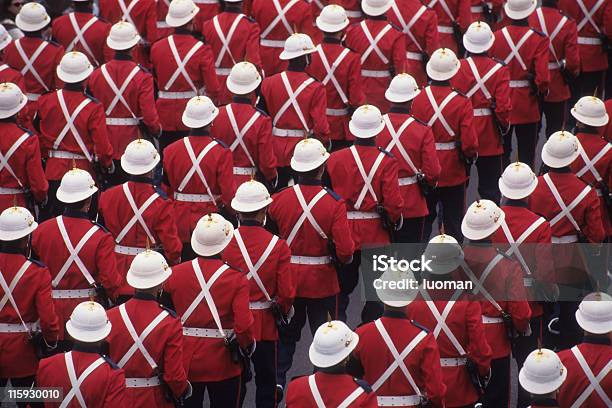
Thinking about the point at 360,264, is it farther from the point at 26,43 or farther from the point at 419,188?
the point at 26,43

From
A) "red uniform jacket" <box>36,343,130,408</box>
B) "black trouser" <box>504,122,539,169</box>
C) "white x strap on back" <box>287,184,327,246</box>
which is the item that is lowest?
"black trouser" <box>504,122,539,169</box>

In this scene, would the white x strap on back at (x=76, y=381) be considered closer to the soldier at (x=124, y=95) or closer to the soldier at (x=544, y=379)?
Result: the soldier at (x=544, y=379)

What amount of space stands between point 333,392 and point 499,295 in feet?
7.12

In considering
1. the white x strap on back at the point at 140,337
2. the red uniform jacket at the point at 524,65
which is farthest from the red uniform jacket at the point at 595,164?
the white x strap on back at the point at 140,337

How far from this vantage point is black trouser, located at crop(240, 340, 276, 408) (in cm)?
1133

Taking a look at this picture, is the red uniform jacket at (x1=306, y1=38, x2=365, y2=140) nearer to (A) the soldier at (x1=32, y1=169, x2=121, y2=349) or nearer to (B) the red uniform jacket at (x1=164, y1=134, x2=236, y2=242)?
(B) the red uniform jacket at (x1=164, y1=134, x2=236, y2=242)

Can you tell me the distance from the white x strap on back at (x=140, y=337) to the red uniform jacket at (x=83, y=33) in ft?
19.4

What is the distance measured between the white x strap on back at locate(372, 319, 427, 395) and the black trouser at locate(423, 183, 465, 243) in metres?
3.93

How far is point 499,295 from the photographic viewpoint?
10609mm

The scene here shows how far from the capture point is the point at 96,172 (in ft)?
44.1

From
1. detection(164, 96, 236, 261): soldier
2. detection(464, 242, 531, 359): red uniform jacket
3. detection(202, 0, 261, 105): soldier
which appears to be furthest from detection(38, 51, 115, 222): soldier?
detection(464, 242, 531, 359): red uniform jacket

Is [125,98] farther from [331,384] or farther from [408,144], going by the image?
[331,384]

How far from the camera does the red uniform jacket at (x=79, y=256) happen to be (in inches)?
436

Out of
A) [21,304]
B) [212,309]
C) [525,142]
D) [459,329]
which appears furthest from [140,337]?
[525,142]
